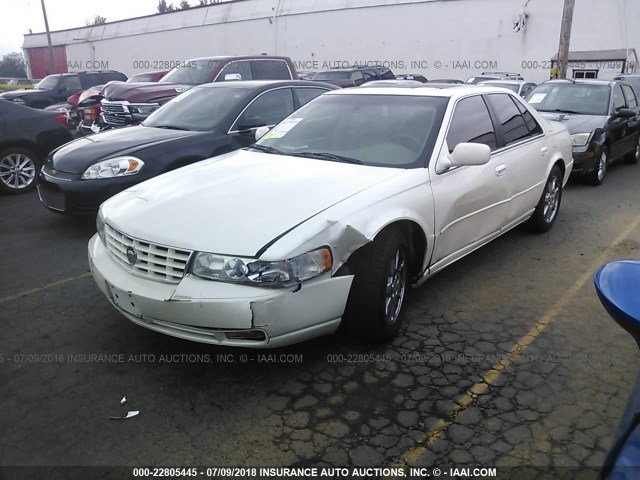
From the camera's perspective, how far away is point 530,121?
5.13 metres

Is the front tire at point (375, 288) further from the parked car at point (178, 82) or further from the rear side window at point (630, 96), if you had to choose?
the rear side window at point (630, 96)

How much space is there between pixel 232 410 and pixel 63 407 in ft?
2.87

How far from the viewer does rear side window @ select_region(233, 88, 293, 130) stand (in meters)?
6.27

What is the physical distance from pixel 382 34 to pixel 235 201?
98.9ft

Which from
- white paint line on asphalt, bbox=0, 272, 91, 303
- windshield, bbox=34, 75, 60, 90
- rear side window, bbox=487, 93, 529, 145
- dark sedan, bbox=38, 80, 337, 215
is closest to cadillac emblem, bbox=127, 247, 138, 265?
white paint line on asphalt, bbox=0, 272, 91, 303

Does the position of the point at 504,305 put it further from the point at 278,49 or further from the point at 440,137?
the point at 278,49

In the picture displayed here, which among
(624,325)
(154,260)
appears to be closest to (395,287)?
(154,260)

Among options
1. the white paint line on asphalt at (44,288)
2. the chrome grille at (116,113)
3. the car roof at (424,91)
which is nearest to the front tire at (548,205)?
the car roof at (424,91)

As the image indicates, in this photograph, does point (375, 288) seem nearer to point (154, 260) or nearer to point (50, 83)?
point (154, 260)

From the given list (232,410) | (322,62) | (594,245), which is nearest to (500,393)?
(232,410)

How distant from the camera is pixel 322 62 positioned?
110 feet

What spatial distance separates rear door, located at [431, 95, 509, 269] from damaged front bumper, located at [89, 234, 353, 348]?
1071mm

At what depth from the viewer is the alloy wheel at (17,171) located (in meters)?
7.50

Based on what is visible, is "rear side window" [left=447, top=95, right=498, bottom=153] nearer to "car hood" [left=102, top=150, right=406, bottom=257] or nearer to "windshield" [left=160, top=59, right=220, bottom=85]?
"car hood" [left=102, top=150, right=406, bottom=257]
